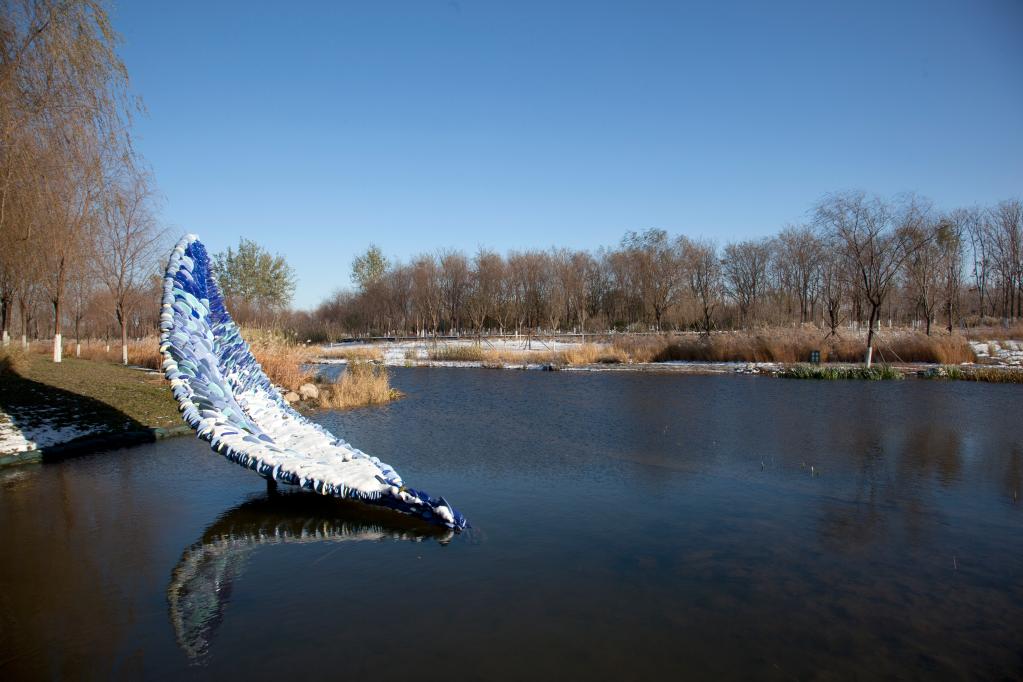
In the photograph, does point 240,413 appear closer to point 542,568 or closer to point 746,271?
point 542,568

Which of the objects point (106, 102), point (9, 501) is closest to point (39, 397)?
point (9, 501)

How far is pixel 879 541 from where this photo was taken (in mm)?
6984

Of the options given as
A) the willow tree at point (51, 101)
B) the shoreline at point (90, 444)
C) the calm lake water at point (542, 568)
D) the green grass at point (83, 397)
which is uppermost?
the willow tree at point (51, 101)

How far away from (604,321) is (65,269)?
52.2 metres

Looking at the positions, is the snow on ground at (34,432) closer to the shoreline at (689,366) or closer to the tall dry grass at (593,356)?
the shoreline at (689,366)

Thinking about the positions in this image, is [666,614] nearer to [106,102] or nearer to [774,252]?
[106,102]

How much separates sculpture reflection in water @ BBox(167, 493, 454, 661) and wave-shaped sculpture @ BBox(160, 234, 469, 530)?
13.5 inches

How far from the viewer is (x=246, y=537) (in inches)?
285

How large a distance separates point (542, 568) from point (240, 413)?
182 inches

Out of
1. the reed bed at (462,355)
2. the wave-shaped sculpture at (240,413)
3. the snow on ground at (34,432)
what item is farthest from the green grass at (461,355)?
the wave-shaped sculpture at (240,413)

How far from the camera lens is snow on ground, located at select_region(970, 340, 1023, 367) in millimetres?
26625

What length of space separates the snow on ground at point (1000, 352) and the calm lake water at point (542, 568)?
1849cm

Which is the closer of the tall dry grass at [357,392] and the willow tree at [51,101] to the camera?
the willow tree at [51,101]

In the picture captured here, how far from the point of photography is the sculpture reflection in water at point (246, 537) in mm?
5355
